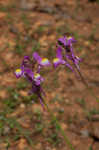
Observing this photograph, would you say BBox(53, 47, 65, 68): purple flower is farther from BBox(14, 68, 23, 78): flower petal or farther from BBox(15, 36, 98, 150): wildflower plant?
BBox(14, 68, 23, 78): flower petal

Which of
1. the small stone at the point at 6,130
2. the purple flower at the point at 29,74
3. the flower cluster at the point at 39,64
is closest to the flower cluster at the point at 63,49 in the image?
the flower cluster at the point at 39,64

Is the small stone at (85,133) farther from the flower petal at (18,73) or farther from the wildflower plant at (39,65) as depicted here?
the flower petal at (18,73)

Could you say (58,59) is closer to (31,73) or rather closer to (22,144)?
(31,73)

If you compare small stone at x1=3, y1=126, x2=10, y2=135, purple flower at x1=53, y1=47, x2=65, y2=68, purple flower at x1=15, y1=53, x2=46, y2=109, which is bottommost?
small stone at x1=3, y1=126, x2=10, y2=135

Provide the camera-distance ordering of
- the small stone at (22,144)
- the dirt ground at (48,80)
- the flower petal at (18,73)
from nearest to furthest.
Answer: the flower petal at (18,73) < the small stone at (22,144) < the dirt ground at (48,80)

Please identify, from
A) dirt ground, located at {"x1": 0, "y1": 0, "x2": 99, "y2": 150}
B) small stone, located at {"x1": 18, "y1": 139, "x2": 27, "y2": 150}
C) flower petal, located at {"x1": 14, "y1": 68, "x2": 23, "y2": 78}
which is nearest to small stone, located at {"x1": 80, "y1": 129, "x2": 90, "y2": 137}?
dirt ground, located at {"x1": 0, "y1": 0, "x2": 99, "y2": 150}

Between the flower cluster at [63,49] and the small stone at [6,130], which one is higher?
the flower cluster at [63,49]

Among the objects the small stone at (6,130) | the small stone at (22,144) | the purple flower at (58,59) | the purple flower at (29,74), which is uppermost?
the purple flower at (58,59)

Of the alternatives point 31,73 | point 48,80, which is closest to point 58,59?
point 31,73

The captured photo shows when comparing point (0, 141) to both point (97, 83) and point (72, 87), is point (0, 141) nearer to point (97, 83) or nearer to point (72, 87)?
point (72, 87)
